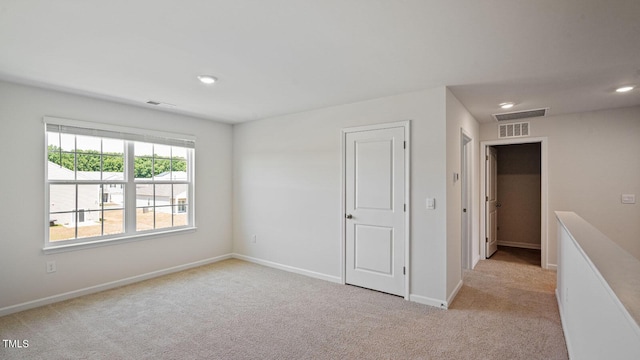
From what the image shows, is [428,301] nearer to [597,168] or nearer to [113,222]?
[597,168]

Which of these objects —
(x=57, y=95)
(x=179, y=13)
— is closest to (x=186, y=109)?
(x=57, y=95)

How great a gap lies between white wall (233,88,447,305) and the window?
38.2 inches

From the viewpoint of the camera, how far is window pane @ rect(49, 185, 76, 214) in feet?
11.5

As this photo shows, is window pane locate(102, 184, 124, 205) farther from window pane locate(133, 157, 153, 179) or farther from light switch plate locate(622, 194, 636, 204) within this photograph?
light switch plate locate(622, 194, 636, 204)

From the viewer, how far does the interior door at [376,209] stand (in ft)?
11.9

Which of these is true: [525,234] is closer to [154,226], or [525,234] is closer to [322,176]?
[322,176]

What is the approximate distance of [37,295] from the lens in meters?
3.34

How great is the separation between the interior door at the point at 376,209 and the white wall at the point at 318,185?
149 mm

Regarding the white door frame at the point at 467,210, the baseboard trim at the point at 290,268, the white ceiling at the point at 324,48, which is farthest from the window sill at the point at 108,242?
the white door frame at the point at 467,210

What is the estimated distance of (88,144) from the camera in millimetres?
3797

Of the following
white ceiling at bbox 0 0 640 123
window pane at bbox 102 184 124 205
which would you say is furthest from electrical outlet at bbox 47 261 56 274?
white ceiling at bbox 0 0 640 123

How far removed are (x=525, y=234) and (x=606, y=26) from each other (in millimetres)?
5323

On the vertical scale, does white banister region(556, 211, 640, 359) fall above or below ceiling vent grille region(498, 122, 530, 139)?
below

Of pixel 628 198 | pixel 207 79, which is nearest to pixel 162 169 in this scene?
pixel 207 79
